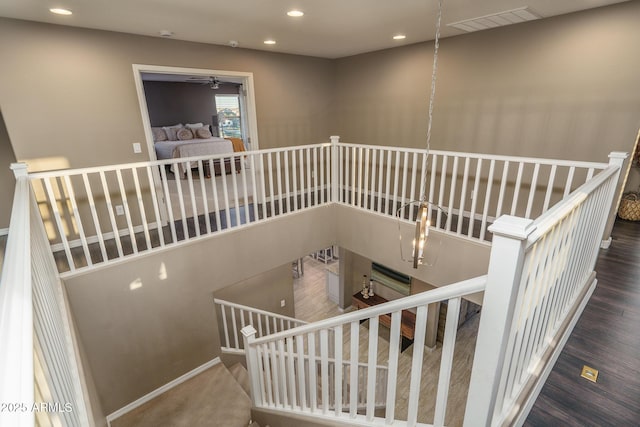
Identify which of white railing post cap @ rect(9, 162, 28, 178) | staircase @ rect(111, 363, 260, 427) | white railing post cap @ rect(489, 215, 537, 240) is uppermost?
white railing post cap @ rect(9, 162, 28, 178)

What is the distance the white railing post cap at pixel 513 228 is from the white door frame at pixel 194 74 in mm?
4104

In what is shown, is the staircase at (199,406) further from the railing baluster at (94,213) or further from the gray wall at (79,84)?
the gray wall at (79,84)

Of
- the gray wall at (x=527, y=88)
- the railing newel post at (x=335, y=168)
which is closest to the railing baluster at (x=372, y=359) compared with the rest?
the railing newel post at (x=335, y=168)

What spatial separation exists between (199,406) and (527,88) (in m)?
5.27

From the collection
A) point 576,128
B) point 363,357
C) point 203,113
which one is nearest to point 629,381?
point 576,128

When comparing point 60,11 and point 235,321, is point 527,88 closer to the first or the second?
point 60,11

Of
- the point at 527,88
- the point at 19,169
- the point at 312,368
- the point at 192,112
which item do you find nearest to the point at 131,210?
the point at 19,169

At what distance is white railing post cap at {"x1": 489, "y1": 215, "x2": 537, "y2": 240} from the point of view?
36.8 inches

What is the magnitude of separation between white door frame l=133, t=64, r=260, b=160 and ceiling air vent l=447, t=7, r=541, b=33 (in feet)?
9.41

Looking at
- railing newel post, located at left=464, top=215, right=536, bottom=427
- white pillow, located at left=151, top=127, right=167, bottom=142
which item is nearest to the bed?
white pillow, located at left=151, top=127, right=167, bottom=142

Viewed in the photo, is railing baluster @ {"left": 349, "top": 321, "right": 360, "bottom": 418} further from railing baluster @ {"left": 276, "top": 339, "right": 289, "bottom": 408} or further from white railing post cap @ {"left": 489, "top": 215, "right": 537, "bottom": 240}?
white railing post cap @ {"left": 489, "top": 215, "right": 537, "bottom": 240}

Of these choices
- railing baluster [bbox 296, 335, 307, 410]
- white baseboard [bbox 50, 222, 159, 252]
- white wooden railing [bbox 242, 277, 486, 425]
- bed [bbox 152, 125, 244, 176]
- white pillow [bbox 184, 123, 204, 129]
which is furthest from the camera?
white pillow [bbox 184, 123, 204, 129]

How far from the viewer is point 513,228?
954 mm

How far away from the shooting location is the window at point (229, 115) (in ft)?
34.4
